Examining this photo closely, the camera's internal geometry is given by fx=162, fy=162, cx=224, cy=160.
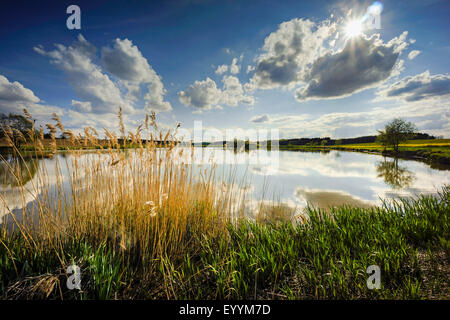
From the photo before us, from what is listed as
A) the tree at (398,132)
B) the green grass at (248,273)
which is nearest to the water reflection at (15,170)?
the green grass at (248,273)

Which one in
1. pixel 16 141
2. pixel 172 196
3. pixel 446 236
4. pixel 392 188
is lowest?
pixel 392 188

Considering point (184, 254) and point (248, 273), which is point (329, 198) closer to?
point (248, 273)

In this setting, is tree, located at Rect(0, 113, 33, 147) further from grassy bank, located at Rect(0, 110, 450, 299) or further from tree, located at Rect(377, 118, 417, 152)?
tree, located at Rect(377, 118, 417, 152)

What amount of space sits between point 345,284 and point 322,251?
0.58 metres

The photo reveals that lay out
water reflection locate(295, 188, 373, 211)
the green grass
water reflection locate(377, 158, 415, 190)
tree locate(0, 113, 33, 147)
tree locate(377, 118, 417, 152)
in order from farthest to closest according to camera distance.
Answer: tree locate(377, 118, 417, 152)
water reflection locate(377, 158, 415, 190)
water reflection locate(295, 188, 373, 211)
tree locate(0, 113, 33, 147)
the green grass

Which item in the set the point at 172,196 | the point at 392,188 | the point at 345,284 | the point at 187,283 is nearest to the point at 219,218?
the point at 172,196

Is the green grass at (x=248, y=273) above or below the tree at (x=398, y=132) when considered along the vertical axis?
below

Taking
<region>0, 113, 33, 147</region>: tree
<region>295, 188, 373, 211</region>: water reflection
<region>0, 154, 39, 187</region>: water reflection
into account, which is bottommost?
<region>295, 188, 373, 211</region>: water reflection

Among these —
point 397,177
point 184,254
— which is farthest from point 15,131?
point 397,177

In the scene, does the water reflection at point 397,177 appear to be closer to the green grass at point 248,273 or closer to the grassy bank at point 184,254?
the grassy bank at point 184,254

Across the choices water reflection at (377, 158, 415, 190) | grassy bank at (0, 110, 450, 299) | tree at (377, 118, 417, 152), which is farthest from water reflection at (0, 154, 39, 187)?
tree at (377, 118, 417, 152)
